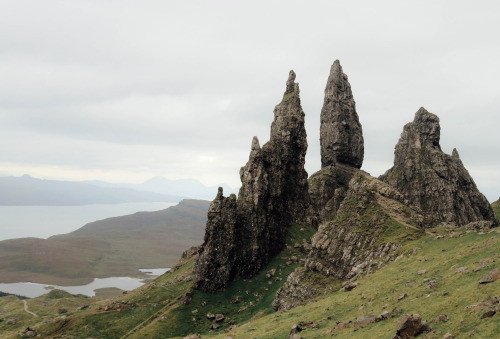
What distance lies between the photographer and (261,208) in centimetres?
13738

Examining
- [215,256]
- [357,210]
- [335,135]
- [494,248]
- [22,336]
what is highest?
[335,135]

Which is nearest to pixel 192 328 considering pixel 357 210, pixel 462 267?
pixel 357 210

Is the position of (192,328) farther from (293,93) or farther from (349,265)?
(293,93)

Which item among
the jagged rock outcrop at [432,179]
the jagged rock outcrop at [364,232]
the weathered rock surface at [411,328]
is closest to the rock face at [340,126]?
the jagged rock outcrop at [432,179]

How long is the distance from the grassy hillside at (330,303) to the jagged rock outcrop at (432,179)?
59237 mm

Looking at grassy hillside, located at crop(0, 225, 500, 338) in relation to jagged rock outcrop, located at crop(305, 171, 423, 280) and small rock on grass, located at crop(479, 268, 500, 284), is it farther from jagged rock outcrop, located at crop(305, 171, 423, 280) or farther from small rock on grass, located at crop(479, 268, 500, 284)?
jagged rock outcrop, located at crop(305, 171, 423, 280)

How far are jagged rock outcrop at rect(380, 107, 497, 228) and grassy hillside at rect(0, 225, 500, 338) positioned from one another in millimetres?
59237

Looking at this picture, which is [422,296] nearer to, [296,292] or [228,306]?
[296,292]

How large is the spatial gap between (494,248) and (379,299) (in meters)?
18.6

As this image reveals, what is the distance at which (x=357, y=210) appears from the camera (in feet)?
302

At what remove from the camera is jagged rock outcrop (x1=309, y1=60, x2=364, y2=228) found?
17338 cm

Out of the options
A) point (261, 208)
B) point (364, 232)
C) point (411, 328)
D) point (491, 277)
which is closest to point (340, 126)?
point (261, 208)

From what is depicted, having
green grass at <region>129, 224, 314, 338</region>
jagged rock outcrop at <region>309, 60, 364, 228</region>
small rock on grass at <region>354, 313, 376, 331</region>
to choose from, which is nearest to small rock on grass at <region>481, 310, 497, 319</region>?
small rock on grass at <region>354, 313, 376, 331</region>

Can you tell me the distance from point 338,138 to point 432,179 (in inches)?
1959
